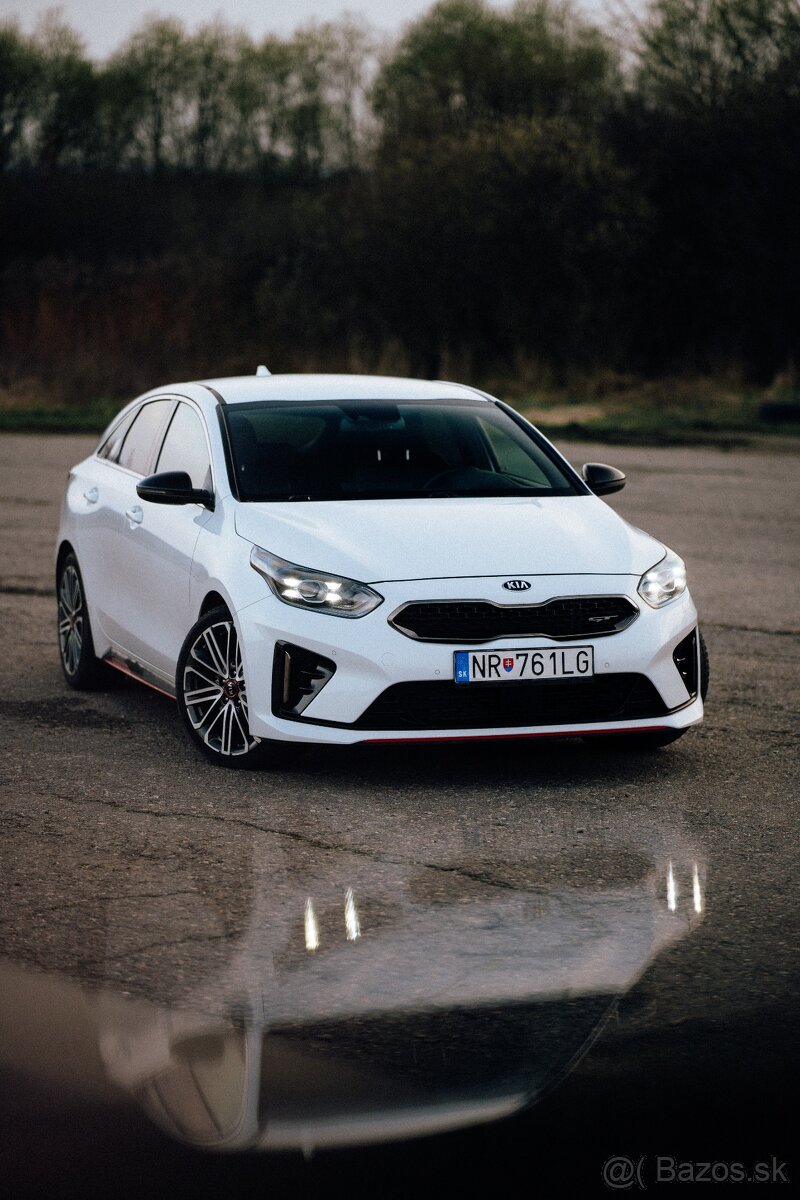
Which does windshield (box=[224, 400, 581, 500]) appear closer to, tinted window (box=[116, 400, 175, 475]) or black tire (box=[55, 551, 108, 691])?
tinted window (box=[116, 400, 175, 475])

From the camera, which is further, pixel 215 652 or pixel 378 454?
pixel 378 454

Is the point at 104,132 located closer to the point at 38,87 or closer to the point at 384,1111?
the point at 38,87

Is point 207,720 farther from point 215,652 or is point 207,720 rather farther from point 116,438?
point 116,438

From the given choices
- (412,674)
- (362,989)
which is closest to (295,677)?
(412,674)

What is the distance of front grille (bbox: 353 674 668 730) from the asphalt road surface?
0.27m

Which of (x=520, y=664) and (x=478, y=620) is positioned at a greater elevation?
(x=478, y=620)

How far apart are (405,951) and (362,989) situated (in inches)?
13.1

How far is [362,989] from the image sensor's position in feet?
13.9

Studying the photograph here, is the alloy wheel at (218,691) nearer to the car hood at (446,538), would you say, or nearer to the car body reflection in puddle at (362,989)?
the car hood at (446,538)

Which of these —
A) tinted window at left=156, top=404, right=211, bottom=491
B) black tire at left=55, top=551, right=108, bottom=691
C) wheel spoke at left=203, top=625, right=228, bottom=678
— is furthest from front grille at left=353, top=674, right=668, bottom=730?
black tire at left=55, top=551, right=108, bottom=691

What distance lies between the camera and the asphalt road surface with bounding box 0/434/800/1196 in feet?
10.8

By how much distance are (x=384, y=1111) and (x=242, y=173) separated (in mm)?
71352

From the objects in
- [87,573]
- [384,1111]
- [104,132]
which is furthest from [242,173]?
[384,1111]

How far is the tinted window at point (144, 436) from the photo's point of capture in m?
8.32
